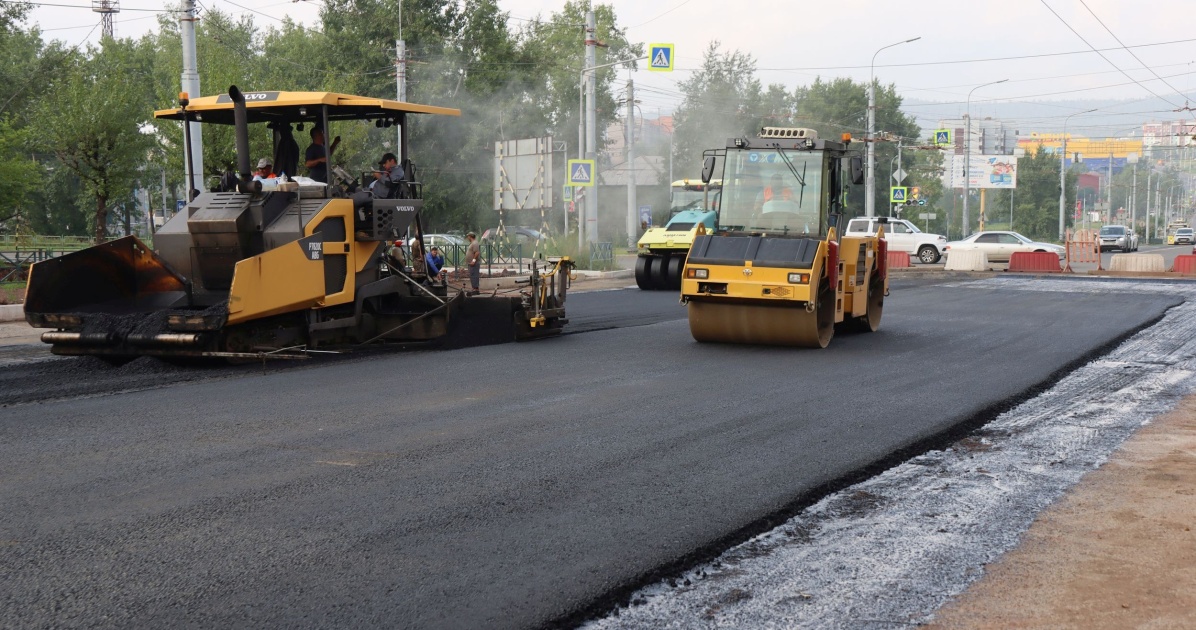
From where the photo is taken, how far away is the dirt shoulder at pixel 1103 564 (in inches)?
170

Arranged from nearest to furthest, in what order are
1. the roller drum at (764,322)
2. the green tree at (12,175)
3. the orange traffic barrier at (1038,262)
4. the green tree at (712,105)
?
1. the roller drum at (764,322)
2. the green tree at (12,175)
3. the orange traffic barrier at (1038,262)
4. the green tree at (712,105)

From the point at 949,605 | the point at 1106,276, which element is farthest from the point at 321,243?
the point at 1106,276

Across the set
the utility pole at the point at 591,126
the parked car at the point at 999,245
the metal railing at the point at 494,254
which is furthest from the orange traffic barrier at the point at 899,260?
the metal railing at the point at 494,254

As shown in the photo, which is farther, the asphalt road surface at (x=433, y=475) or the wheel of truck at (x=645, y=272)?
the wheel of truck at (x=645, y=272)

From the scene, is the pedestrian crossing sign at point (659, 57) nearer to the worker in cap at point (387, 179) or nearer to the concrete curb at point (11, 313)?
the concrete curb at point (11, 313)

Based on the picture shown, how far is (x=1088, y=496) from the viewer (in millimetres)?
6273

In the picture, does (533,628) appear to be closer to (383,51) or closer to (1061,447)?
(1061,447)

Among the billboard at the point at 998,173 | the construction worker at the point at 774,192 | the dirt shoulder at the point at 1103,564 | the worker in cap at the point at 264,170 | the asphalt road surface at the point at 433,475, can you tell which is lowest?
the dirt shoulder at the point at 1103,564

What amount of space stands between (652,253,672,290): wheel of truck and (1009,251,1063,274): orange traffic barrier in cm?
1338

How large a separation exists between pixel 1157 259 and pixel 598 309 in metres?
19.9

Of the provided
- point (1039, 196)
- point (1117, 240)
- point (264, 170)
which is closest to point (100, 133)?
point (264, 170)

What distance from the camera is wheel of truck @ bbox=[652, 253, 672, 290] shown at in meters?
24.2

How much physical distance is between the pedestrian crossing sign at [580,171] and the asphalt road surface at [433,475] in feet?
56.3

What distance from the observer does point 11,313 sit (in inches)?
614
